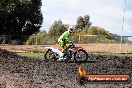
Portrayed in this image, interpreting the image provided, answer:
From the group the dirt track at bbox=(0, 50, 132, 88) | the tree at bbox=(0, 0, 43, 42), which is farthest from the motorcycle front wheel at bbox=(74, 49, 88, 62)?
the tree at bbox=(0, 0, 43, 42)

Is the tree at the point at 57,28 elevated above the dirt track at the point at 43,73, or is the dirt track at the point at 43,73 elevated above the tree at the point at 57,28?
the tree at the point at 57,28

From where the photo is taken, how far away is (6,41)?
50.3 m

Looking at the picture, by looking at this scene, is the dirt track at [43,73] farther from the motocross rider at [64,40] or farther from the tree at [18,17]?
the tree at [18,17]

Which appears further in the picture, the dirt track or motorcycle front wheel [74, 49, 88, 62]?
motorcycle front wheel [74, 49, 88, 62]

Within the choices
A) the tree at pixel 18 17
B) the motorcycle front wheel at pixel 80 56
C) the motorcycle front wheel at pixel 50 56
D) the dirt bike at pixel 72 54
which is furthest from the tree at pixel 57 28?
the motorcycle front wheel at pixel 80 56

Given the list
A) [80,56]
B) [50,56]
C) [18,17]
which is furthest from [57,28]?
[80,56]

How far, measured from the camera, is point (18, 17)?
6469cm

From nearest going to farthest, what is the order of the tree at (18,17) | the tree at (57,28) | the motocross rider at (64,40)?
1. the motocross rider at (64,40)
2. the tree at (18,17)
3. the tree at (57,28)

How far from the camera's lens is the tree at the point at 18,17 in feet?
206

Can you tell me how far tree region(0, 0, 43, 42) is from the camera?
62781 mm

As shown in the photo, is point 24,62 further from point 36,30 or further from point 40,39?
point 36,30

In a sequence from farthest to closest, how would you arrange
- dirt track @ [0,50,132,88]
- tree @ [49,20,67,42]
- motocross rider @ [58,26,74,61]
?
tree @ [49,20,67,42]
motocross rider @ [58,26,74,61]
dirt track @ [0,50,132,88]

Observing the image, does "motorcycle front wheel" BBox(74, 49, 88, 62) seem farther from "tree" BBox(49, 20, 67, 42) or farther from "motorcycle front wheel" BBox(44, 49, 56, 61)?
"tree" BBox(49, 20, 67, 42)

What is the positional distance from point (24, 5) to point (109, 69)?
4630 cm
